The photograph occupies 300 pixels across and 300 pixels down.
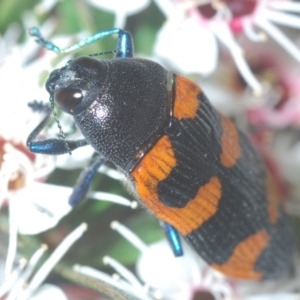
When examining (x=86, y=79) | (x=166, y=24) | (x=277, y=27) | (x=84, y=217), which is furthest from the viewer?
(x=277, y=27)

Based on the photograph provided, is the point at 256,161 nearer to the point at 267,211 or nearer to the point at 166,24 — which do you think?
the point at 267,211

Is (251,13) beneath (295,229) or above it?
above

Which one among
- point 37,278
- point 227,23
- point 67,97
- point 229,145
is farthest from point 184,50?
point 37,278

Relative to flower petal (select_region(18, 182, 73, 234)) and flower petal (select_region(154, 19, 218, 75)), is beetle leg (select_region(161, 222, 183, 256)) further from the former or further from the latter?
flower petal (select_region(154, 19, 218, 75))

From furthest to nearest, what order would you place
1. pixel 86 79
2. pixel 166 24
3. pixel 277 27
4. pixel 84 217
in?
1. pixel 277 27
2. pixel 166 24
3. pixel 84 217
4. pixel 86 79

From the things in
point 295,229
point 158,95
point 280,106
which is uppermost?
Answer: point 158,95

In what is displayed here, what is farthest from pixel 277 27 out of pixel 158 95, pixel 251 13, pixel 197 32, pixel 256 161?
pixel 158 95

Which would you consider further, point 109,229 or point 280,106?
point 280,106
